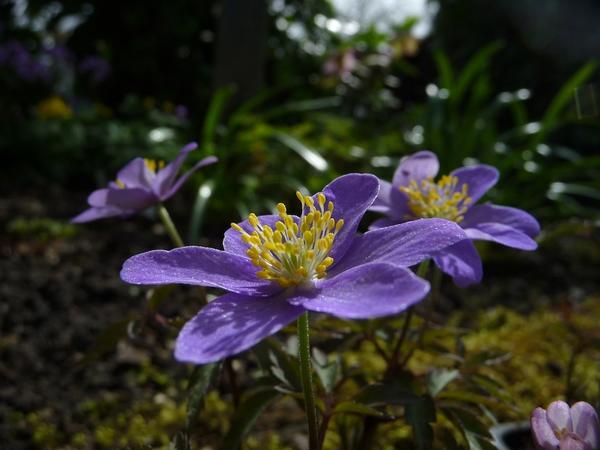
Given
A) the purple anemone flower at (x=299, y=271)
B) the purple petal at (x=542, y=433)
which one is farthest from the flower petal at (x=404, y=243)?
the purple petal at (x=542, y=433)

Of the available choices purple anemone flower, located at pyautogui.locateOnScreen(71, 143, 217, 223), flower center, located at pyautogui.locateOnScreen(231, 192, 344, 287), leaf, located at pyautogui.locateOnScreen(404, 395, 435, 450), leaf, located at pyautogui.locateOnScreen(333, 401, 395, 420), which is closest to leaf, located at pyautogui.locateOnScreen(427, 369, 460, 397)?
leaf, located at pyautogui.locateOnScreen(404, 395, 435, 450)

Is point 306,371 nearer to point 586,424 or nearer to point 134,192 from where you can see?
point 586,424

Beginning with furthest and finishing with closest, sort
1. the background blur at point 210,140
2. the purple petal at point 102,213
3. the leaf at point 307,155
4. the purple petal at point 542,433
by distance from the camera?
the leaf at point 307,155, the background blur at point 210,140, the purple petal at point 102,213, the purple petal at point 542,433

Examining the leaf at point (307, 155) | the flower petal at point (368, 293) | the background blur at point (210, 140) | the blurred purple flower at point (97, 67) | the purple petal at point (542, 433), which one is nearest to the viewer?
the flower petal at point (368, 293)

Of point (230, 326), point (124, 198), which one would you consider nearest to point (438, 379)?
point (230, 326)

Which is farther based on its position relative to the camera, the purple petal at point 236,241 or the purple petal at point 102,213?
the purple petal at point 102,213

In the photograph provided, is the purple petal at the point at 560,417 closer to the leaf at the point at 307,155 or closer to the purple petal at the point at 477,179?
the purple petal at the point at 477,179

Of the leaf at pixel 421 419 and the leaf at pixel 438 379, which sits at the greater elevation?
the leaf at pixel 421 419
